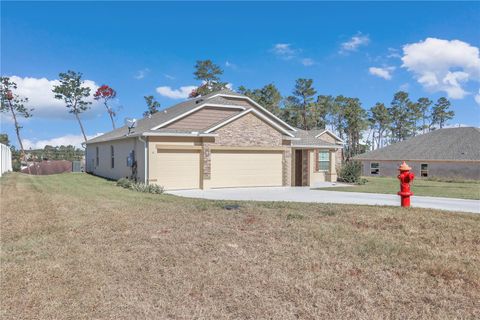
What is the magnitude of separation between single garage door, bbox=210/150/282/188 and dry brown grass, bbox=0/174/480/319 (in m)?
8.66

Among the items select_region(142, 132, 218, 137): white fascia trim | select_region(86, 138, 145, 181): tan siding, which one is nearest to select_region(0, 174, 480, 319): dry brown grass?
select_region(142, 132, 218, 137): white fascia trim

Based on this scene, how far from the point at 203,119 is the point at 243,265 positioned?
13687mm

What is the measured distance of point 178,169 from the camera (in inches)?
655

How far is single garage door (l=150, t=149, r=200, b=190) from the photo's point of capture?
636 inches

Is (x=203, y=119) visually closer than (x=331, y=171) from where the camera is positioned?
Yes

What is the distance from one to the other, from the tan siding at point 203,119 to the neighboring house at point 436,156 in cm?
2121

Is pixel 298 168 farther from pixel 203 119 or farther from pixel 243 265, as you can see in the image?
pixel 243 265

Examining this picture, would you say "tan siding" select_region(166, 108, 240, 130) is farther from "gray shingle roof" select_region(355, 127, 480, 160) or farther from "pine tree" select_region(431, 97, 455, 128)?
"pine tree" select_region(431, 97, 455, 128)

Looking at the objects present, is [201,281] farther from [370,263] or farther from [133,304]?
[370,263]

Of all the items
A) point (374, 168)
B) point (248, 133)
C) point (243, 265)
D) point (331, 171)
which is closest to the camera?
point (243, 265)

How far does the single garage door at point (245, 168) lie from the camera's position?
17328mm

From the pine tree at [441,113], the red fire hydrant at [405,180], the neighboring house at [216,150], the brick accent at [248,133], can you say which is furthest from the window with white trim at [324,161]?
the pine tree at [441,113]

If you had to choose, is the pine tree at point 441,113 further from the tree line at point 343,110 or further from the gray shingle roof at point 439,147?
the gray shingle roof at point 439,147

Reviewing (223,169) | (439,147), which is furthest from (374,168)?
(223,169)
